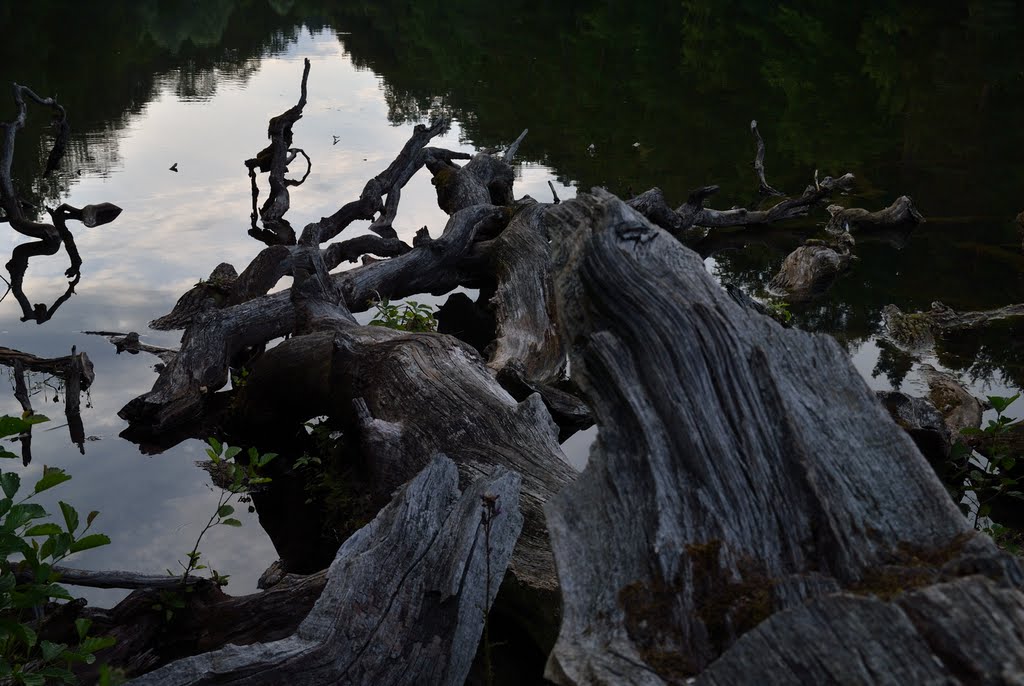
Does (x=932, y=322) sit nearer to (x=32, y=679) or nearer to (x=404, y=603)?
(x=404, y=603)

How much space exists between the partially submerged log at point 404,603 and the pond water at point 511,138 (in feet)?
6.57

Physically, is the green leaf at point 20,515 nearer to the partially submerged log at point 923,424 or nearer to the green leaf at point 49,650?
the green leaf at point 49,650

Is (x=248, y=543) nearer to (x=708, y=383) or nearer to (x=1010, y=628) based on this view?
(x=708, y=383)

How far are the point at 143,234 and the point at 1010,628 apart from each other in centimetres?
1163

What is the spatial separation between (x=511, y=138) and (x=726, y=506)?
15.2 meters

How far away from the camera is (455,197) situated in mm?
11477

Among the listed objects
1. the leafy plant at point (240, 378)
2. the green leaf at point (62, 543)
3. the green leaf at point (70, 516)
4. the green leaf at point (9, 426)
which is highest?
the leafy plant at point (240, 378)

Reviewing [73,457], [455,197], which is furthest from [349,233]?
[73,457]

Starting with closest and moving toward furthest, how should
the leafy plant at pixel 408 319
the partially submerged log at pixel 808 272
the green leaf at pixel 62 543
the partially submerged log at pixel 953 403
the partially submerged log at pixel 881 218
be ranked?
the green leaf at pixel 62 543
the partially submerged log at pixel 953 403
the leafy plant at pixel 408 319
the partially submerged log at pixel 808 272
the partially submerged log at pixel 881 218

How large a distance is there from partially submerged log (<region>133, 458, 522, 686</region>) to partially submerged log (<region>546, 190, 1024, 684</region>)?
0.98 metres

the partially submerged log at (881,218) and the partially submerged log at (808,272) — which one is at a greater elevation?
the partially submerged log at (881,218)

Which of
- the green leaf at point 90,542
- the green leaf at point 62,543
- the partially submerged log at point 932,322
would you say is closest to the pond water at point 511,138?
the partially submerged log at point 932,322

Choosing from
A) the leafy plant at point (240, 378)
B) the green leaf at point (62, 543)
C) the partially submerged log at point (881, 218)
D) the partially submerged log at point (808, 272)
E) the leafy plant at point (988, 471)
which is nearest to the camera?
the green leaf at point (62, 543)

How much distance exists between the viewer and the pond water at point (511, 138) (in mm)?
8234
